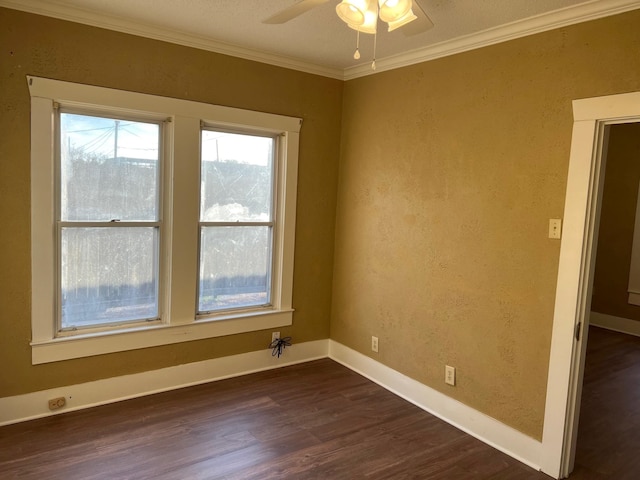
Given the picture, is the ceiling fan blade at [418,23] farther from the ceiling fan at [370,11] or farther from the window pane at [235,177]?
the window pane at [235,177]

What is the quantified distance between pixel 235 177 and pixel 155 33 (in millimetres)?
1152

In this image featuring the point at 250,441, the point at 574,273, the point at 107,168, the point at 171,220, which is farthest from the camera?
the point at 171,220

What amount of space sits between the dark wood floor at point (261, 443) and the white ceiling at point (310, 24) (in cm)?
255

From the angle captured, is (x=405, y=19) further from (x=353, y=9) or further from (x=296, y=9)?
(x=296, y=9)

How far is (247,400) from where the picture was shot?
3367 mm

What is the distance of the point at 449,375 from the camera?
319cm

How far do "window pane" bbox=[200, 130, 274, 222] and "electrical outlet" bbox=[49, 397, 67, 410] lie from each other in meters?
1.55

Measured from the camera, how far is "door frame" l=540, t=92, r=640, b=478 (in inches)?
93.7

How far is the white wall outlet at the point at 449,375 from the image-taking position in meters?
3.16

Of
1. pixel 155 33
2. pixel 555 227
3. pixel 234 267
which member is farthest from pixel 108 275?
pixel 555 227

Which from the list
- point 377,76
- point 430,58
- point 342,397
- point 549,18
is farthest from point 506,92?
point 342,397

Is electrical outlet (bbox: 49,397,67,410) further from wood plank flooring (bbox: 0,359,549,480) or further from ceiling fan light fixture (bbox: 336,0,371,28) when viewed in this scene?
ceiling fan light fixture (bbox: 336,0,371,28)

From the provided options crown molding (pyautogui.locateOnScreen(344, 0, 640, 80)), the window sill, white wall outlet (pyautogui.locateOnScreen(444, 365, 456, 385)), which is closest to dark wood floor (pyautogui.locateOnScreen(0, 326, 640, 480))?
white wall outlet (pyautogui.locateOnScreen(444, 365, 456, 385))

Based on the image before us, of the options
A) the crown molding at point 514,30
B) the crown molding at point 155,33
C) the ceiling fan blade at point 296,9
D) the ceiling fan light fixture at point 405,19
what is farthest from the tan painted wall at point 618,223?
the ceiling fan blade at point 296,9
